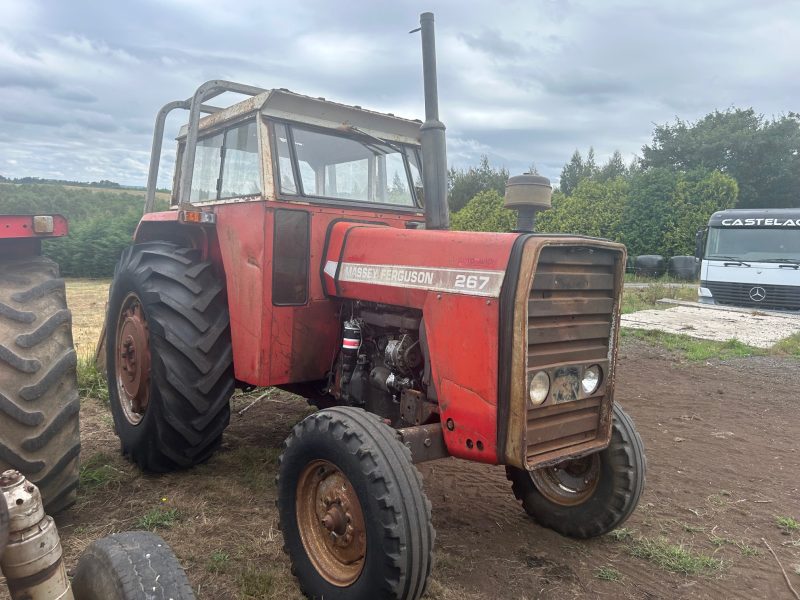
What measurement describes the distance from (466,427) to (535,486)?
3.12ft

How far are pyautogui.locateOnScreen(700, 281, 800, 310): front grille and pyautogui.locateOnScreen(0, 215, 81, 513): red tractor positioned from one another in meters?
13.1

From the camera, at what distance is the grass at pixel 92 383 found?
216 inches

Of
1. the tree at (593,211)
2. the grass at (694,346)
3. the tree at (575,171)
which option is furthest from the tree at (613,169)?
the grass at (694,346)

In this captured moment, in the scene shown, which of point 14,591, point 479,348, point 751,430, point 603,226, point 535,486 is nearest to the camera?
point 14,591

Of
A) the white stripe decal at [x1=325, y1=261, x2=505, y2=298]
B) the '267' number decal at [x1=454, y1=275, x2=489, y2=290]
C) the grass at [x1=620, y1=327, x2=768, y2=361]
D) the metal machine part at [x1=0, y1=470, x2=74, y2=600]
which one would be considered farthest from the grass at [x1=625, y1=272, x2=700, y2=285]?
the metal machine part at [x1=0, y1=470, x2=74, y2=600]

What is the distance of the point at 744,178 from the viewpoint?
30.9 m

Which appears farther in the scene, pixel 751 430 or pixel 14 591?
pixel 751 430

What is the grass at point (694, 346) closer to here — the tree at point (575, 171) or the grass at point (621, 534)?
the grass at point (621, 534)

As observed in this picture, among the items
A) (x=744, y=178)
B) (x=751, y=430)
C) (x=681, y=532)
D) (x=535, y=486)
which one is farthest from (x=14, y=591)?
(x=744, y=178)

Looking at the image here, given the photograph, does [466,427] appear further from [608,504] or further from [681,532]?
[681,532]

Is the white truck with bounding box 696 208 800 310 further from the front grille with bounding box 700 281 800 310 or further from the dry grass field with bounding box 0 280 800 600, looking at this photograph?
the dry grass field with bounding box 0 280 800 600

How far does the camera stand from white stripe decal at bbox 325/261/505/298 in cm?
258

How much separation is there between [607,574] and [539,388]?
1.04 m

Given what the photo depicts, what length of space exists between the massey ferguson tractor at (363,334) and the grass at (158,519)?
424mm
